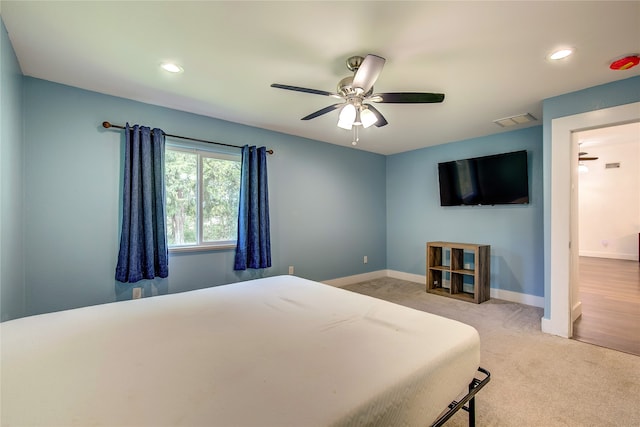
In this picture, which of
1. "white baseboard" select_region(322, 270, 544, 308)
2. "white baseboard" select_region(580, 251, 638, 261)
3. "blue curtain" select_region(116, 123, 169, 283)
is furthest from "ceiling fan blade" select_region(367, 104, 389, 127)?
"white baseboard" select_region(580, 251, 638, 261)

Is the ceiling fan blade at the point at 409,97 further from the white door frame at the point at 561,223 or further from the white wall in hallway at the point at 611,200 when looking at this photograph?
the white wall in hallway at the point at 611,200

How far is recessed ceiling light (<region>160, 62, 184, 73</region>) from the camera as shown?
7.22 ft

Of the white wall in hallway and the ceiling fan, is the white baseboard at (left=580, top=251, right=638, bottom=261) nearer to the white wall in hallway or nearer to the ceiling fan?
the white wall in hallway

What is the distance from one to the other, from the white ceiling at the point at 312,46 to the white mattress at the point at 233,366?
1.75 metres

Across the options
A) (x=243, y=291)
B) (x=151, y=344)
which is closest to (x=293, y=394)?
(x=151, y=344)

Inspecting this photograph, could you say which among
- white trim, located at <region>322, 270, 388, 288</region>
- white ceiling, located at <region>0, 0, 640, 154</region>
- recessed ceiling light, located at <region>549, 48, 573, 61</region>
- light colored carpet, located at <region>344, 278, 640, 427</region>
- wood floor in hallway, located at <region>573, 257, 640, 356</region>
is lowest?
light colored carpet, located at <region>344, 278, 640, 427</region>

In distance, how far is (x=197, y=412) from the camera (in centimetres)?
84

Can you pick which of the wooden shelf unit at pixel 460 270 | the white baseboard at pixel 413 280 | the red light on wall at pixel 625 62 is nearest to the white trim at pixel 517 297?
the white baseboard at pixel 413 280

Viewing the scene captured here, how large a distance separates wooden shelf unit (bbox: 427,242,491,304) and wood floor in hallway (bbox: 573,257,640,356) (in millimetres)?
1029

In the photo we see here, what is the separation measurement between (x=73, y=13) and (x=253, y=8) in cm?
106

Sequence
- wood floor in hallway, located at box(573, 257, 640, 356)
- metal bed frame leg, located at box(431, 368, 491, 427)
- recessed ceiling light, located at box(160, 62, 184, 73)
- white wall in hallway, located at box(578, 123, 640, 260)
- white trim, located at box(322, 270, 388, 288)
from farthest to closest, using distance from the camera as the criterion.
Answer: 1. white wall in hallway, located at box(578, 123, 640, 260)
2. white trim, located at box(322, 270, 388, 288)
3. wood floor in hallway, located at box(573, 257, 640, 356)
4. recessed ceiling light, located at box(160, 62, 184, 73)
5. metal bed frame leg, located at box(431, 368, 491, 427)

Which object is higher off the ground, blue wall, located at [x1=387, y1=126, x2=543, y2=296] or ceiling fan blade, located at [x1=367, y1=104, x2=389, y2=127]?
ceiling fan blade, located at [x1=367, y1=104, x2=389, y2=127]

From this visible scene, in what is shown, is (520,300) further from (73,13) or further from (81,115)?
(81,115)

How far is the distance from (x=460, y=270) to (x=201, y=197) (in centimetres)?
364
